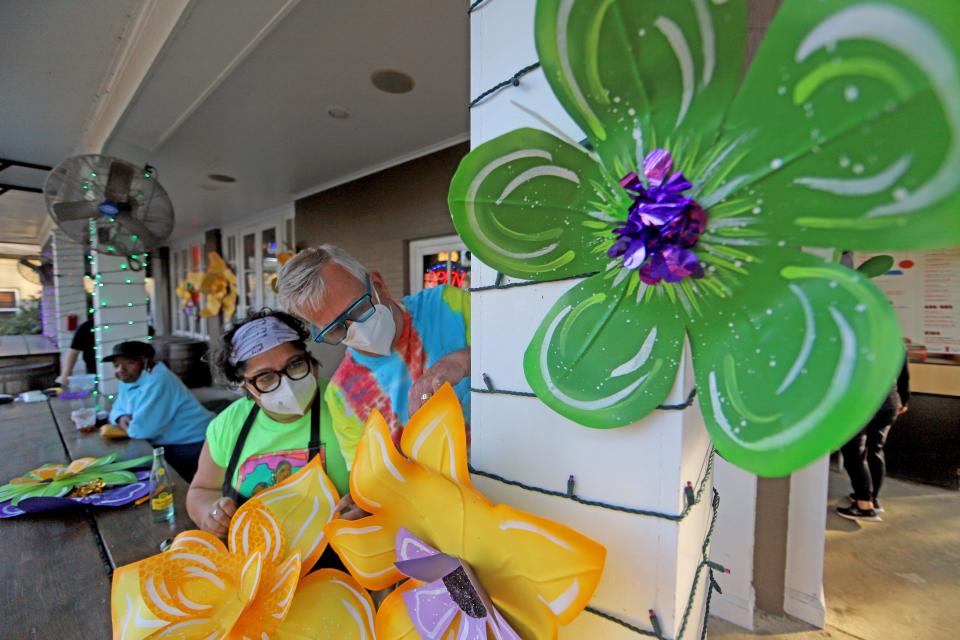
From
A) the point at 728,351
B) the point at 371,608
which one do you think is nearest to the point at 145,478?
the point at 371,608

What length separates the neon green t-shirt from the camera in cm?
107

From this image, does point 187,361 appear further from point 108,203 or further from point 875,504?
point 875,504

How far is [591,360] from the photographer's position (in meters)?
0.39

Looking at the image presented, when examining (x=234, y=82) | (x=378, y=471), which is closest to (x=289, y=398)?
(x=378, y=471)

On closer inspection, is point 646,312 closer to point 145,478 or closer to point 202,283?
point 145,478

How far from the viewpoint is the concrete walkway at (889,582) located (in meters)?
1.60

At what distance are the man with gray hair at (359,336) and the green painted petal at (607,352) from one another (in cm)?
60

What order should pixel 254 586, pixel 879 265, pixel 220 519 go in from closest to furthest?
pixel 879 265 → pixel 254 586 → pixel 220 519

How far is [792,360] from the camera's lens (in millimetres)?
271

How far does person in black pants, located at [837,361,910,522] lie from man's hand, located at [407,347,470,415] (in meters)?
2.79

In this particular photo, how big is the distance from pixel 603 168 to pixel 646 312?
14 centimetres

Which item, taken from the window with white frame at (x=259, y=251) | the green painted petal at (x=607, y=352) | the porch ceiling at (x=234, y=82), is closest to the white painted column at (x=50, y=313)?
the window with white frame at (x=259, y=251)

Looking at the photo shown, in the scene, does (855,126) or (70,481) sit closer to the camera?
(855,126)

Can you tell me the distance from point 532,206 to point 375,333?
0.72 metres
